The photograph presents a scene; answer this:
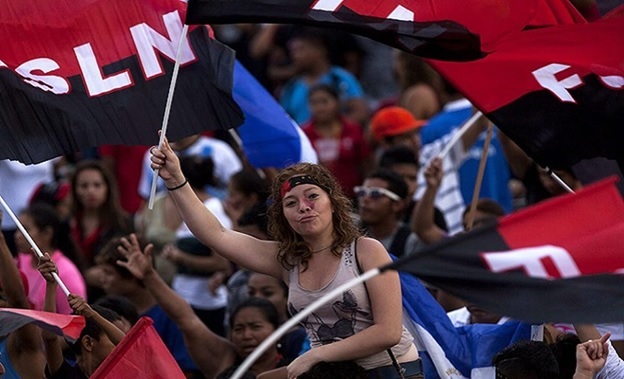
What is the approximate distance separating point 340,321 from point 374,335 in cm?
22

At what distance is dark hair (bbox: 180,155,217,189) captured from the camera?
10.6 m

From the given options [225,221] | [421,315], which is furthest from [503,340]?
[225,221]

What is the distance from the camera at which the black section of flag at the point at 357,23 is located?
6707 mm

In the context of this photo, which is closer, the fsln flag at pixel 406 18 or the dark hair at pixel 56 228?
the fsln flag at pixel 406 18

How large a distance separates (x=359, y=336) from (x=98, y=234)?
5.15 m

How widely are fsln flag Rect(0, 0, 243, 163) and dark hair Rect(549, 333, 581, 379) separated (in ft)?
6.57

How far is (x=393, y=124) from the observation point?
1113cm

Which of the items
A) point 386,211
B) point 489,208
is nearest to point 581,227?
point 489,208

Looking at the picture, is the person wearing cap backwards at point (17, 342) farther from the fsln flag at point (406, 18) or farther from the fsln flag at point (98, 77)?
the fsln flag at point (406, 18)

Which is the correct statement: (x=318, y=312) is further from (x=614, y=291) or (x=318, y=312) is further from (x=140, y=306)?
(x=140, y=306)

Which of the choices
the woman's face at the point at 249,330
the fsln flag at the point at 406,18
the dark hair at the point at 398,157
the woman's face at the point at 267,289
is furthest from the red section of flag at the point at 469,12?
the dark hair at the point at 398,157

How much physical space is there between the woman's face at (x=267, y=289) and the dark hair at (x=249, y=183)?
137 cm

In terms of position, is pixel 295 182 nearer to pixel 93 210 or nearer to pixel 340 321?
pixel 340 321

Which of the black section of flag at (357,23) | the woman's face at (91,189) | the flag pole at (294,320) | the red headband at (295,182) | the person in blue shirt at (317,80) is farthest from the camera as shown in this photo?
the person in blue shirt at (317,80)
